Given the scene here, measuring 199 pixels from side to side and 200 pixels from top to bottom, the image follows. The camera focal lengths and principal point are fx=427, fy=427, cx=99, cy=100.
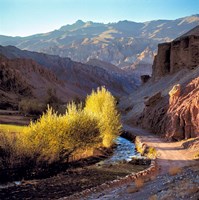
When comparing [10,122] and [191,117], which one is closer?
[191,117]

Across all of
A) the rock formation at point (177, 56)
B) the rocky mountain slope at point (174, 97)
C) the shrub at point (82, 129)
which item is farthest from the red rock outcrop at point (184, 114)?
the rock formation at point (177, 56)

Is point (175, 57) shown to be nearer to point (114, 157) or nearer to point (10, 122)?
point (10, 122)

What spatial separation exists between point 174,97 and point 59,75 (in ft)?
414

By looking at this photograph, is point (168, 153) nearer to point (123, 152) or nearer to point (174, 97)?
point (123, 152)

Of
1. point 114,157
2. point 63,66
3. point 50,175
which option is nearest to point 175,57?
point 114,157

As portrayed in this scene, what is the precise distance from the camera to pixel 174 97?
165 feet

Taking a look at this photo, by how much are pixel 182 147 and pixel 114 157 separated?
6834 mm

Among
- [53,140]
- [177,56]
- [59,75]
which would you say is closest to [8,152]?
[53,140]

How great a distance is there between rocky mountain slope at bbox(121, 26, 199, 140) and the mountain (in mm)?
38230

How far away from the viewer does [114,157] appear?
4262 centimetres

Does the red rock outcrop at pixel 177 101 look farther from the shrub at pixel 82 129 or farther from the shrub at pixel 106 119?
the shrub at pixel 82 129

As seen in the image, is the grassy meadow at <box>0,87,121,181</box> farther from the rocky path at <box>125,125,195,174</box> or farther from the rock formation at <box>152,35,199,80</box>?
the rock formation at <box>152,35,199,80</box>

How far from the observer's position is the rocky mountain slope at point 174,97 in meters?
44.6

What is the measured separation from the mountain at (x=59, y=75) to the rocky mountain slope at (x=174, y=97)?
38230 mm
